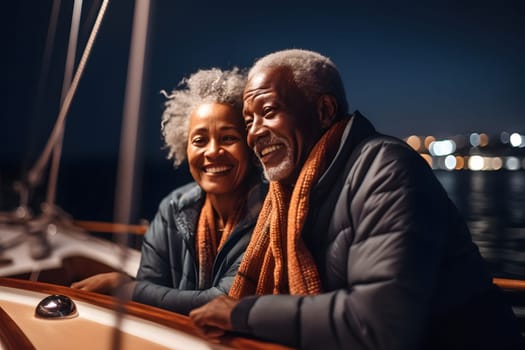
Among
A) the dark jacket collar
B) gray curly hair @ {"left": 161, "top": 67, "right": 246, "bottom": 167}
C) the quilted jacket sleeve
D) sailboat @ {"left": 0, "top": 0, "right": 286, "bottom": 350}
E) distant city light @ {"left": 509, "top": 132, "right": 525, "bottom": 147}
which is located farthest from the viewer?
distant city light @ {"left": 509, "top": 132, "right": 525, "bottom": 147}

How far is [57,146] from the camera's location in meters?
1.72

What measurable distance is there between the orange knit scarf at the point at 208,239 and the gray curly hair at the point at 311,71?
0.42 meters

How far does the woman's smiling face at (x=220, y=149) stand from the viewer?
136 cm

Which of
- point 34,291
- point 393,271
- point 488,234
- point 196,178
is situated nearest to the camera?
point 393,271

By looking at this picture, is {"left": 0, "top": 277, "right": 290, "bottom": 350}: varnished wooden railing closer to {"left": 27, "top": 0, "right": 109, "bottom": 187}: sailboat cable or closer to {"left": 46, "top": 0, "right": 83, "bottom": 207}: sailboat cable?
{"left": 46, "top": 0, "right": 83, "bottom": 207}: sailboat cable

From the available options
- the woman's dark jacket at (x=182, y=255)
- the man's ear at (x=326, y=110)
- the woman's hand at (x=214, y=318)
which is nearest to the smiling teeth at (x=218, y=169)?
the woman's dark jacket at (x=182, y=255)

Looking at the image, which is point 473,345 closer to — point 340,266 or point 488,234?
point 340,266

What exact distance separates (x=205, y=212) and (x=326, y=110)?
52 cm

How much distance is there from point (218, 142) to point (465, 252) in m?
0.72

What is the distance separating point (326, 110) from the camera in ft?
3.88

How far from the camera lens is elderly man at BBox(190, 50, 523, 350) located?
0.88 metres

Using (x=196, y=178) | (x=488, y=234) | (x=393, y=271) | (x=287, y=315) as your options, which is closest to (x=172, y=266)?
(x=196, y=178)

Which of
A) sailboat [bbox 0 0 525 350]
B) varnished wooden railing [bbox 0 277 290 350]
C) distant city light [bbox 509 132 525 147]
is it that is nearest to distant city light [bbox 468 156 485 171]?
distant city light [bbox 509 132 525 147]

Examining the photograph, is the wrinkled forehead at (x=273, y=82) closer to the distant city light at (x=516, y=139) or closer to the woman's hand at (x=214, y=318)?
the woman's hand at (x=214, y=318)
